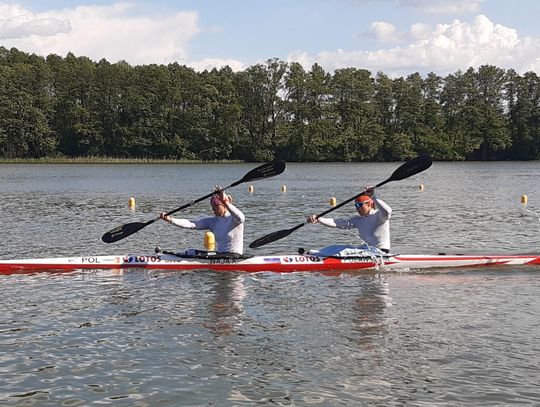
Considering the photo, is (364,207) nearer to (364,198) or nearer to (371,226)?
(364,198)

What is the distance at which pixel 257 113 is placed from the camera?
384 ft

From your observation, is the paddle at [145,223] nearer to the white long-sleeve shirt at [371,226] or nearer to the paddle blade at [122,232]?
the paddle blade at [122,232]

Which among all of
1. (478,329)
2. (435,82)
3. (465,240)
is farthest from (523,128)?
(478,329)

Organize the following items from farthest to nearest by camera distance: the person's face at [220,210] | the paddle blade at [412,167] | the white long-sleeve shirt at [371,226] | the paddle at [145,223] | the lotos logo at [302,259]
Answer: the paddle blade at [412,167] < the paddle at [145,223] < the lotos logo at [302,259] < the white long-sleeve shirt at [371,226] < the person's face at [220,210]

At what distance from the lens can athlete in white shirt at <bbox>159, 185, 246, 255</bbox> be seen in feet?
49.9

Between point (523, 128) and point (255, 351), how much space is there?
123 meters

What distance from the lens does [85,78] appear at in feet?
362

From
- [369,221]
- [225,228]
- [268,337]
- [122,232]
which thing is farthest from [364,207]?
[122,232]

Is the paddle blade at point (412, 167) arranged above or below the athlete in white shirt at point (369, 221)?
above

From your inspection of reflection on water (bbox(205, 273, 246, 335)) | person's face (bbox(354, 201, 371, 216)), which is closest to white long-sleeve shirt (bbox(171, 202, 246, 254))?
reflection on water (bbox(205, 273, 246, 335))

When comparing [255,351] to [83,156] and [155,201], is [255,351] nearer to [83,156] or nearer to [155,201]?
[155,201]

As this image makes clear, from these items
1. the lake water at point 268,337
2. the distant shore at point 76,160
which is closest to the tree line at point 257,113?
the distant shore at point 76,160

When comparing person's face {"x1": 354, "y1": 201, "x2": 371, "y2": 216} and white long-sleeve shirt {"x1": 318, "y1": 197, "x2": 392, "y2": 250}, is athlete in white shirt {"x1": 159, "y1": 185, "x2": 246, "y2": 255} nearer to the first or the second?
white long-sleeve shirt {"x1": 318, "y1": 197, "x2": 392, "y2": 250}

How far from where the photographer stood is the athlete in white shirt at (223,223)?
1520 cm
